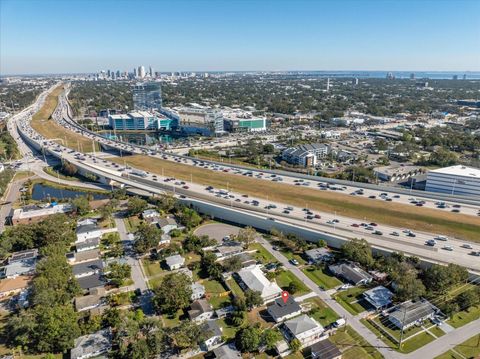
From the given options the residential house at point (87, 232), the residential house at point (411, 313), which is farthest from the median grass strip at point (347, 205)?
the residential house at point (87, 232)

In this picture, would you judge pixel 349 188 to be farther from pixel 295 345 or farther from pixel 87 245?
pixel 87 245

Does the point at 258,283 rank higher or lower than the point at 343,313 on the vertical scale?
higher

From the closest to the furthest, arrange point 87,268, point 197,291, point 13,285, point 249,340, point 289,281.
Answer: point 249,340
point 197,291
point 13,285
point 289,281
point 87,268

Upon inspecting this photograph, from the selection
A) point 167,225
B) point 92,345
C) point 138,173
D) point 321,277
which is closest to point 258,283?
point 321,277

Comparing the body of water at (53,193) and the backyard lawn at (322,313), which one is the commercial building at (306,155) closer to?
the body of water at (53,193)

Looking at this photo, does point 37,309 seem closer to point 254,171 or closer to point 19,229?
point 19,229

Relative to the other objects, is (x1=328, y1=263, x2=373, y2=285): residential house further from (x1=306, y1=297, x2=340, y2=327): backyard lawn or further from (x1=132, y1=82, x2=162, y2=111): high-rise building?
(x1=132, y1=82, x2=162, y2=111): high-rise building
